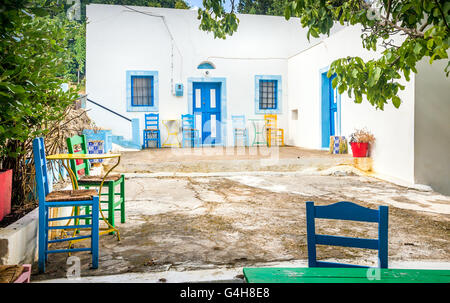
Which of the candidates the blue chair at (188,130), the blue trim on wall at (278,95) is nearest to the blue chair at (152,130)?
the blue chair at (188,130)

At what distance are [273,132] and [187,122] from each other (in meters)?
2.47

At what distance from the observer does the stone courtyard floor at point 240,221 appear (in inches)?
91.2

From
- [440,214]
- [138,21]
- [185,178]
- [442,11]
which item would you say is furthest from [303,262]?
[138,21]

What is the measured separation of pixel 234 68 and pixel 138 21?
2868 millimetres

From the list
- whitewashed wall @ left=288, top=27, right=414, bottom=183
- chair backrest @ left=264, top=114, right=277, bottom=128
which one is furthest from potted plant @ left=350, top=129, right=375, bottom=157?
chair backrest @ left=264, top=114, right=277, bottom=128

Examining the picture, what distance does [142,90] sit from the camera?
9.62 metres

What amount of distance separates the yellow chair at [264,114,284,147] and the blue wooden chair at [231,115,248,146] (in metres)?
0.63

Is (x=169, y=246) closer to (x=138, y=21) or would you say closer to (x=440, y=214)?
(x=440, y=214)

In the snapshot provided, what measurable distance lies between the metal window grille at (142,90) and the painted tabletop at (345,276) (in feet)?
29.6

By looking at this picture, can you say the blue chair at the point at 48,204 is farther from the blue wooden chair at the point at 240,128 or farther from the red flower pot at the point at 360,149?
the blue wooden chair at the point at 240,128

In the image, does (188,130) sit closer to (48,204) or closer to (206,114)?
(206,114)

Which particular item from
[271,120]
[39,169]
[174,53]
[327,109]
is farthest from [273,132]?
[39,169]

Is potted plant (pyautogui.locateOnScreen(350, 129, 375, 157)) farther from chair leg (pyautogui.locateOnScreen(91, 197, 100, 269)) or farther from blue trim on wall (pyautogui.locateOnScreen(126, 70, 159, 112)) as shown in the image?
blue trim on wall (pyautogui.locateOnScreen(126, 70, 159, 112))

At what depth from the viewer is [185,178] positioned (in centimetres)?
591
